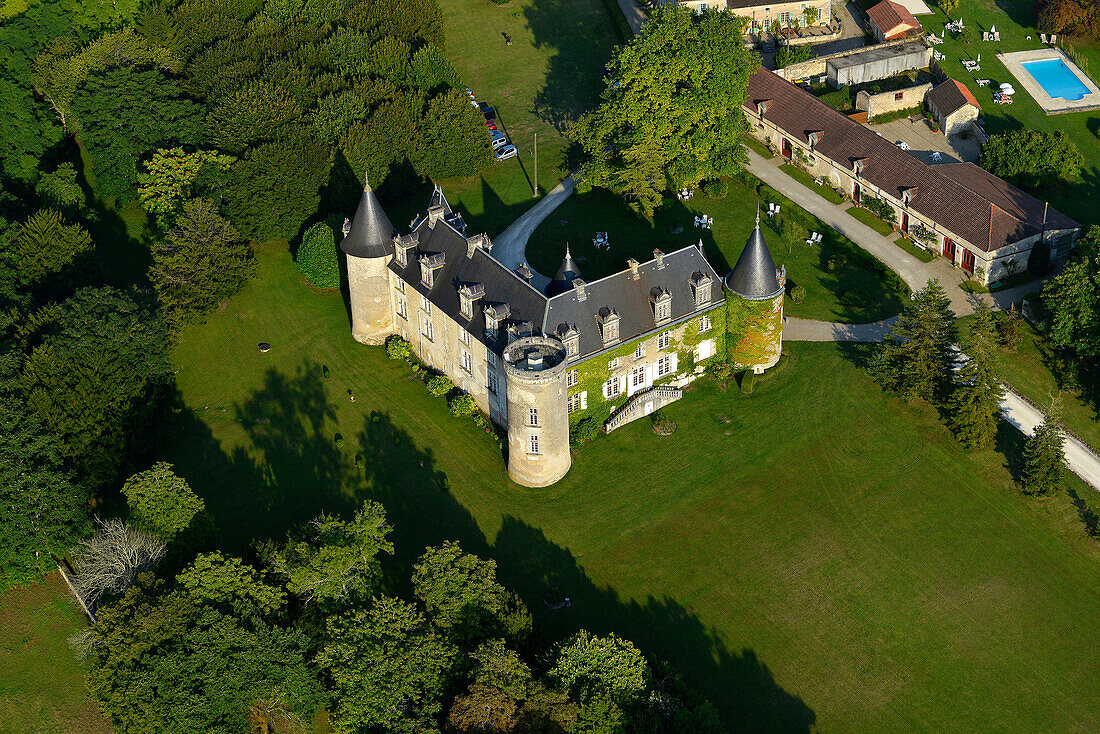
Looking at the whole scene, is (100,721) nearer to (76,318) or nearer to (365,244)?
(76,318)

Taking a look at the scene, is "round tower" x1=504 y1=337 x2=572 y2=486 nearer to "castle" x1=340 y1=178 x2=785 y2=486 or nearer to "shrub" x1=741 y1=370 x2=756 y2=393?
"castle" x1=340 y1=178 x2=785 y2=486

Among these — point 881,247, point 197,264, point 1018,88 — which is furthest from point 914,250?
point 197,264

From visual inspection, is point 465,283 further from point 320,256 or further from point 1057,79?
point 1057,79

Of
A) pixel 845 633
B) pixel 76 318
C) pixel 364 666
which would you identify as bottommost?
pixel 845 633

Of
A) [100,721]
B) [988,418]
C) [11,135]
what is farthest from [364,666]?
[11,135]

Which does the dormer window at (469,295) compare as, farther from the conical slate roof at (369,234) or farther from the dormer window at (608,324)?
the conical slate roof at (369,234)

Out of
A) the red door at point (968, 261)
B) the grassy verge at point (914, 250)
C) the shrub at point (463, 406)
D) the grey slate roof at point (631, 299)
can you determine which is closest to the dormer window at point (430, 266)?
the shrub at point (463, 406)
